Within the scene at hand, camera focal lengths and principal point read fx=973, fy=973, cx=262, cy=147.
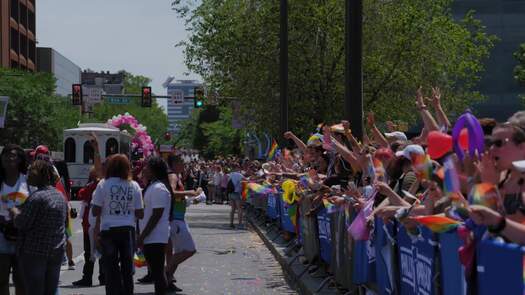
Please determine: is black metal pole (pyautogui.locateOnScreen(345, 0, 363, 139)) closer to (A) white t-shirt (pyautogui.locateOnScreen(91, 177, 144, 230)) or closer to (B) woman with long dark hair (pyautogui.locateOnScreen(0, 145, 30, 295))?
(A) white t-shirt (pyautogui.locateOnScreen(91, 177, 144, 230))

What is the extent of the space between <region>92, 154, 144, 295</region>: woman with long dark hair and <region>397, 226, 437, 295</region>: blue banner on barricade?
354 centimetres

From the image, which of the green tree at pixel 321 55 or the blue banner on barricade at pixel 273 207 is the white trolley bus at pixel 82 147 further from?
the blue banner on barricade at pixel 273 207

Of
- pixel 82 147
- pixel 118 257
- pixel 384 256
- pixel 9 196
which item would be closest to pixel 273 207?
pixel 118 257

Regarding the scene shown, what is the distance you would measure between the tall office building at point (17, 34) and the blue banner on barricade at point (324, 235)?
74.1m

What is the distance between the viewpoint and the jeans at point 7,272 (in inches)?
359

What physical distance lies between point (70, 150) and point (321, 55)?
2008 centimetres

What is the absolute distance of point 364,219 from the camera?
8.76 meters

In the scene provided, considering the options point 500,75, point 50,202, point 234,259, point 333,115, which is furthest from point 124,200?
point 500,75

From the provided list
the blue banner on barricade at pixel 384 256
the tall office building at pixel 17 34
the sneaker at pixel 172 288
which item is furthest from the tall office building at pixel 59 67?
the blue banner on barricade at pixel 384 256

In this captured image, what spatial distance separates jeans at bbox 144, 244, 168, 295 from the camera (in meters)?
10.9

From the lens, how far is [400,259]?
761 cm

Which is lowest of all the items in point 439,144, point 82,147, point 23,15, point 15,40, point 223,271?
point 223,271

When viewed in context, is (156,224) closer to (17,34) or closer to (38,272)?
(38,272)

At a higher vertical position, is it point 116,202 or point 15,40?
point 15,40
